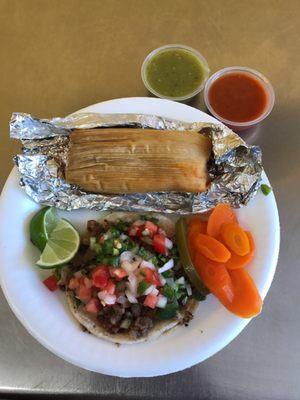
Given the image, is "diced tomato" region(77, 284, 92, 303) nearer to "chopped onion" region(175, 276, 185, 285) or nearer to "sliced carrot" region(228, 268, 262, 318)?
"chopped onion" region(175, 276, 185, 285)

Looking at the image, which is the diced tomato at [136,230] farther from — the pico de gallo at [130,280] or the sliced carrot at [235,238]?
the sliced carrot at [235,238]

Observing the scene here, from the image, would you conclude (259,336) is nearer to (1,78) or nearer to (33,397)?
(33,397)

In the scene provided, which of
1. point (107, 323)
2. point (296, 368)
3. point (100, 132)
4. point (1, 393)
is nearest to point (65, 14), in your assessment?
point (100, 132)

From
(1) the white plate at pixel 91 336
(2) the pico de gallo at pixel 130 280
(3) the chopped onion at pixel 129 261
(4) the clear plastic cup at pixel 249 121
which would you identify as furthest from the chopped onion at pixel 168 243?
(4) the clear plastic cup at pixel 249 121

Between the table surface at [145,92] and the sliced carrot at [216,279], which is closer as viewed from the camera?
the sliced carrot at [216,279]

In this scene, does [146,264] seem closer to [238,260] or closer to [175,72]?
[238,260]

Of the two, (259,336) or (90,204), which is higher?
(90,204)
